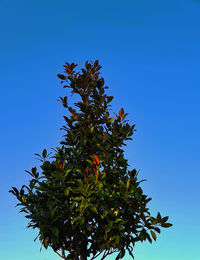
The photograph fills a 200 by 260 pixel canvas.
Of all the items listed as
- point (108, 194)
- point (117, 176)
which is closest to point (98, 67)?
point (117, 176)

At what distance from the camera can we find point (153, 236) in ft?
28.5

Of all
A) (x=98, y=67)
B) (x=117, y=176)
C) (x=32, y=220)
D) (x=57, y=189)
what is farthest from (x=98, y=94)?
(x=32, y=220)

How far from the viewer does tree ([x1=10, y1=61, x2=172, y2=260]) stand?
27.8 feet

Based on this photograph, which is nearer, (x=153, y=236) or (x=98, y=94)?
(x=153, y=236)

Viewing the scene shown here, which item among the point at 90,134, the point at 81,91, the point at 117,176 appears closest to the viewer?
the point at 117,176

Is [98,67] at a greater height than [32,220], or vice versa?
[98,67]

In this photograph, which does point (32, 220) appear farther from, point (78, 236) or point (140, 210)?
point (140, 210)

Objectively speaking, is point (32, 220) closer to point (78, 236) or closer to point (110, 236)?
point (78, 236)

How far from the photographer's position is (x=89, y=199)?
27.1ft

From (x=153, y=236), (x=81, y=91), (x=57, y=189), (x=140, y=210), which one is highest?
(x=81, y=91)

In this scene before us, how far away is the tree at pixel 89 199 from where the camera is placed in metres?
8.48

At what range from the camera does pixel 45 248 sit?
8.62 metres

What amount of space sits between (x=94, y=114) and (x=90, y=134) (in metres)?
0.86

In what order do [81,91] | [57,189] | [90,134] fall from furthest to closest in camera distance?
[81,91], [90,134], [57,189]
